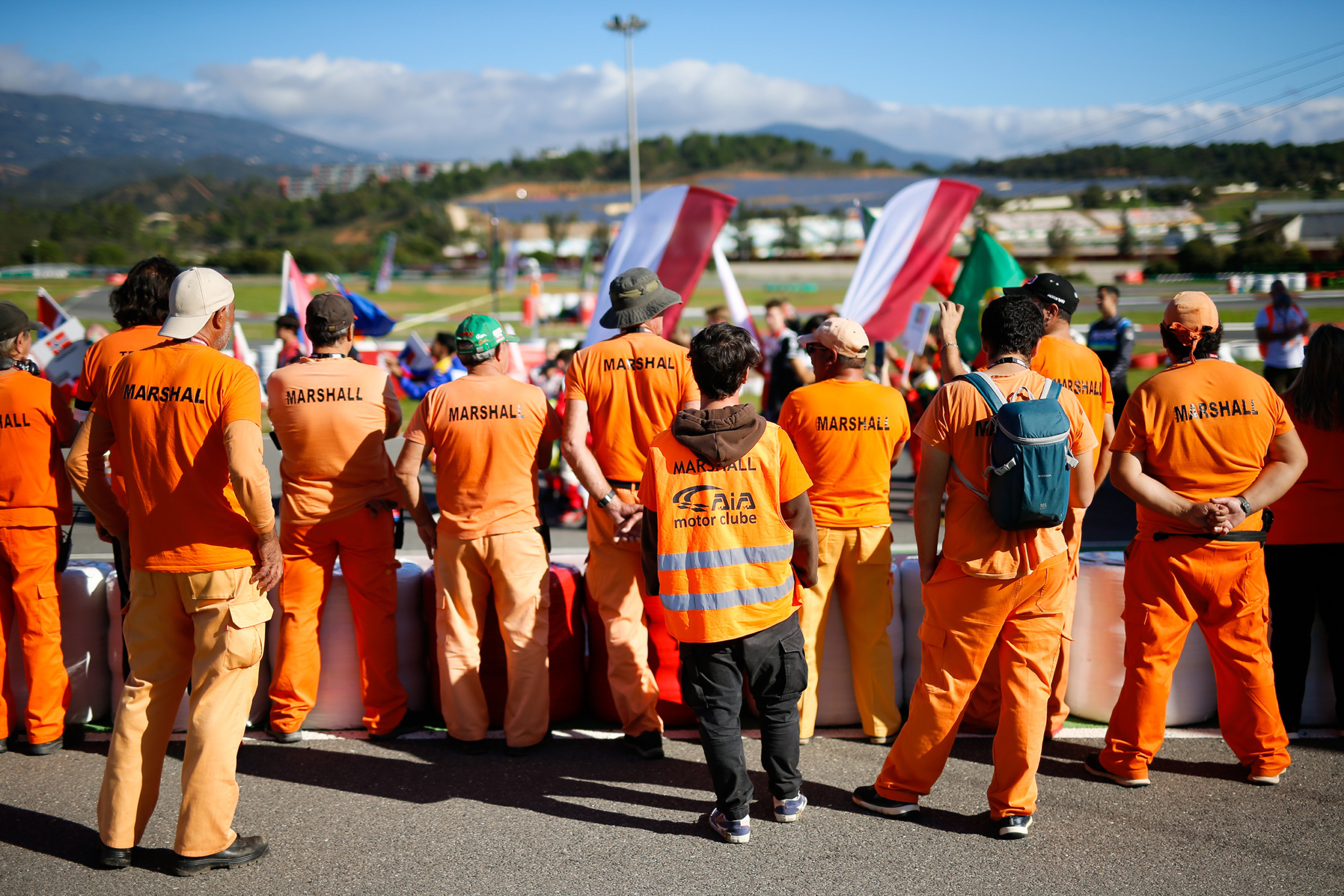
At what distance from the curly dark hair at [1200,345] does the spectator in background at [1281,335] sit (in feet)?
23.2

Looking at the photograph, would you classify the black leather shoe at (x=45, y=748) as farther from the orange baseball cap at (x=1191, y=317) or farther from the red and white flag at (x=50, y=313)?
the red and white flag at (x=50, y=313)

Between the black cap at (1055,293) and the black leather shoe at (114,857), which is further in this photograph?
the black cap at (1055,293)

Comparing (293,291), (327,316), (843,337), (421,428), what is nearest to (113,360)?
(327,316)

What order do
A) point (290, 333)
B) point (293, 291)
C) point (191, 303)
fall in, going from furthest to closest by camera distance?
point (293, 291)
point (290, 333)
point (191, 303)

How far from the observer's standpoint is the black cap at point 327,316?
13.8 feet

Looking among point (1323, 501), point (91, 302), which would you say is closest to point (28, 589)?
point (1323, 501)

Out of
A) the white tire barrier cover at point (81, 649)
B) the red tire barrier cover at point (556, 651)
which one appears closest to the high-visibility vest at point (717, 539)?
the red tire barrier cover at point (556, 651)

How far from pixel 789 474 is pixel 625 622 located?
1.29 meters

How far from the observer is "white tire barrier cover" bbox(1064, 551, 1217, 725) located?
437cm

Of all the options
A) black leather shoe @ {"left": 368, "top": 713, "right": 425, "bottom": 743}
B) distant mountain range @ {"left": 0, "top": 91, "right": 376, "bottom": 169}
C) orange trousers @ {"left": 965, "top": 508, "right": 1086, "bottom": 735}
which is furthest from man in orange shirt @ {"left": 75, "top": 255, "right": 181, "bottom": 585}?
distant mountain range @ {"left": 0, "top": 91, "right": 376, "bottom": 169}

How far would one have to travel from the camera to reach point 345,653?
4.51m

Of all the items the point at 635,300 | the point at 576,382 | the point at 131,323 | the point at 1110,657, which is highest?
the point at 635,300

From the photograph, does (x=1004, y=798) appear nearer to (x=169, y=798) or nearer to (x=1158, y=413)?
(x=1158, y=413)

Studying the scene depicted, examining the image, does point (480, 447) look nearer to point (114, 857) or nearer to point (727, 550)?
point (727, 550)
